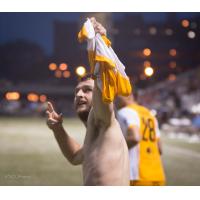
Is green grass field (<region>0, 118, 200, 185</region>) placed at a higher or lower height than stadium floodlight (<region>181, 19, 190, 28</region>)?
lower

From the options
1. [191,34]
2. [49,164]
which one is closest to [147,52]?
[191,34]

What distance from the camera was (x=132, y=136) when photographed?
3684mm

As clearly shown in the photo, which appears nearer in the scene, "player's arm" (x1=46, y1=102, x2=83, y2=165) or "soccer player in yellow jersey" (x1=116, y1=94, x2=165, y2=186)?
"player's arm" (x1=46, y1=102, x2=83, y2=165)

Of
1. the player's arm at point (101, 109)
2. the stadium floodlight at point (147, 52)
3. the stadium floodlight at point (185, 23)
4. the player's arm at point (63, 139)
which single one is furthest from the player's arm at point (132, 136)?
the stadium floodlight at point (147, 52)

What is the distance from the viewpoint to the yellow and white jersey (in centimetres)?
376

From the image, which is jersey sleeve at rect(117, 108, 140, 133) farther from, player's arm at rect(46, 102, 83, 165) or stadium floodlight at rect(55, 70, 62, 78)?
stadium floodlight at rect(55, 70, 62, 78)

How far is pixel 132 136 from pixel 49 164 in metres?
4.46

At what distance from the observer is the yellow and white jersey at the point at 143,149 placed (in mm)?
3758

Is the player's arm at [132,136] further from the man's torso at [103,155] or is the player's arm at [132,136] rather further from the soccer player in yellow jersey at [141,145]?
the man's torso at [103,155]

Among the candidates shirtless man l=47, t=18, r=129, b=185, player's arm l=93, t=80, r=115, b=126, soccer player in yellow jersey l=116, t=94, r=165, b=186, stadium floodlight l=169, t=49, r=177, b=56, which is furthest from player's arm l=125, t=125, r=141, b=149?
stadium floodlight l=169, t=49, r=177, b=56

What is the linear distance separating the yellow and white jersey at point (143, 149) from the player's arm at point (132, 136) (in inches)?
1.9

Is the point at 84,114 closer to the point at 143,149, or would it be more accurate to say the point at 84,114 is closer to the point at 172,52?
the point at 143,149

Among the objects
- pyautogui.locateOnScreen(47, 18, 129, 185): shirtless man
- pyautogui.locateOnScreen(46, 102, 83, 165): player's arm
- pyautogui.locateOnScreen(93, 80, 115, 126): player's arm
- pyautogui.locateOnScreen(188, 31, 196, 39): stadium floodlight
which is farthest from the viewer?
pyautogui.locateOnScreen(188, 31, 196, 39): stadium floodlight

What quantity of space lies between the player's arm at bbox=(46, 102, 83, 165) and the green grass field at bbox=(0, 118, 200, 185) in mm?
2226
